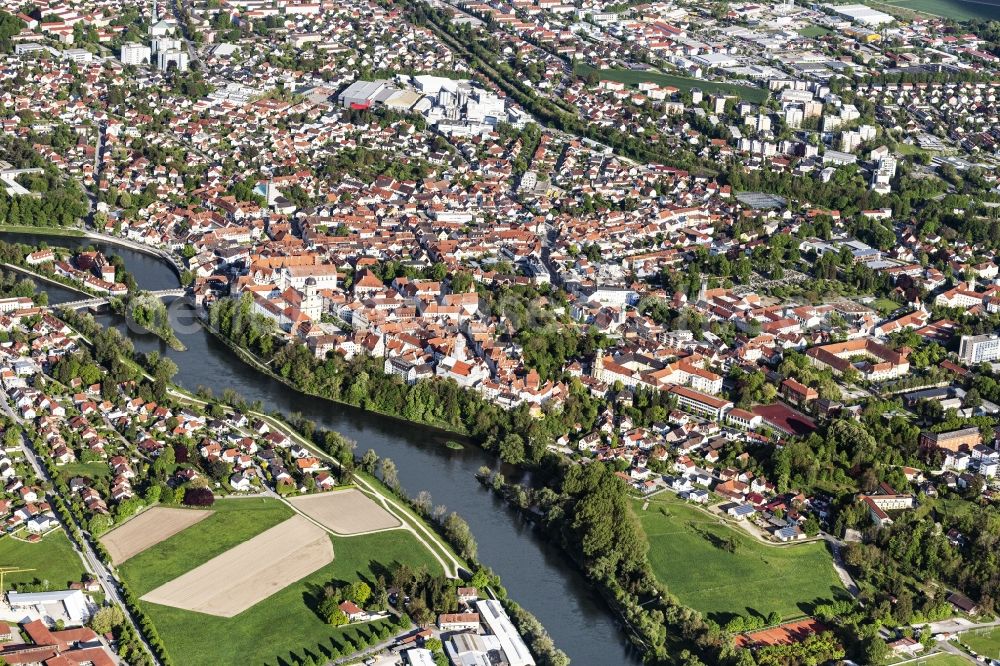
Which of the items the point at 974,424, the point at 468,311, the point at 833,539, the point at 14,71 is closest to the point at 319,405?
the point at 468,311

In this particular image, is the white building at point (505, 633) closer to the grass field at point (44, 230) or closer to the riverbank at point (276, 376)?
the riverbank at point (276, 376)

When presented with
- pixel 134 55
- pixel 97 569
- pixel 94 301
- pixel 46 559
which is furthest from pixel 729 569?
pixel 134 55

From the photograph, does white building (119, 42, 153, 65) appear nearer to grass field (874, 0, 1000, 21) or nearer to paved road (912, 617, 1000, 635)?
grass field (874, 0, 1000, 21)

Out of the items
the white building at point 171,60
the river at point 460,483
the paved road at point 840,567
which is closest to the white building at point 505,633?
the river at point 460,483

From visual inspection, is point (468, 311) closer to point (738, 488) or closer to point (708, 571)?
point (738, 488)

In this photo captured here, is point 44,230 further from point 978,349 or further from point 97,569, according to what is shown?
point 978,349
